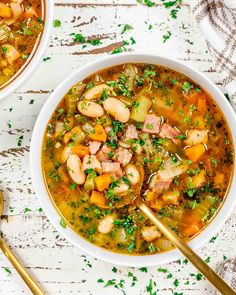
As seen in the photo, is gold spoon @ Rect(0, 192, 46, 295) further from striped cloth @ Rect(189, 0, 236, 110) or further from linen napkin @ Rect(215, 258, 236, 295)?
striped cloth @ Rect(189, 0, 236, 110)

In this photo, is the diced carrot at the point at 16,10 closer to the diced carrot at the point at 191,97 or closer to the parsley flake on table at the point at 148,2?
the parsley flake on table at the point at 148,2

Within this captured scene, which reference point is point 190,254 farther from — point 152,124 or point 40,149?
point 40,149

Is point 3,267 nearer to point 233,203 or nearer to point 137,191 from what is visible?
point 137,191

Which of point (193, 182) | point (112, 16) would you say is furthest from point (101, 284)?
point (112, 16)

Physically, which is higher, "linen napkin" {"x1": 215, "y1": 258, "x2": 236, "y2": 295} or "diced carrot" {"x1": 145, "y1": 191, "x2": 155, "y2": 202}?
"diced carrot" {"x1": 145, "y1": 191, "x2": 155, "y2": 202}

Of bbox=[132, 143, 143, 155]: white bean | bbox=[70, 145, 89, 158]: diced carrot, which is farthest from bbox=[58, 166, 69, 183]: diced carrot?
bbox=[132, 143, 143, 155]: white bean
